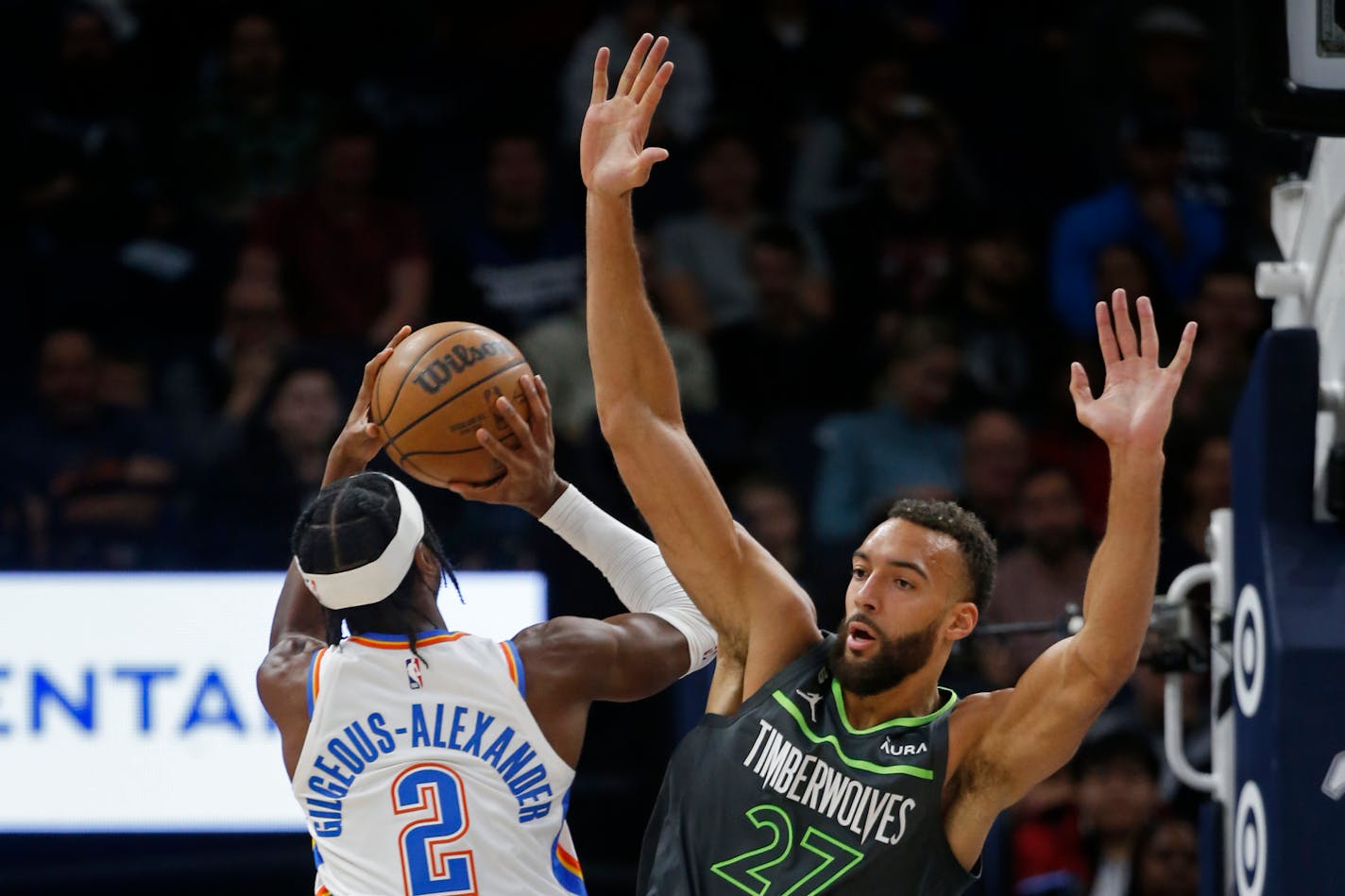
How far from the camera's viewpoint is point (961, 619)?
384 centimetres

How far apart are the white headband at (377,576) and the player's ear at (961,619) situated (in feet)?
3.60

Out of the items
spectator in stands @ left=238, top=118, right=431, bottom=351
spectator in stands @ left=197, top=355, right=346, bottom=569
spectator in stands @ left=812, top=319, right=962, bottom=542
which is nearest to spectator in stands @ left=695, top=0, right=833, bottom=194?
spectator in stands @ left=812, top=319, right=962, bottom=542

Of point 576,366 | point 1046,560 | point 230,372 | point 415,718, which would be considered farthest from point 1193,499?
point 415,718

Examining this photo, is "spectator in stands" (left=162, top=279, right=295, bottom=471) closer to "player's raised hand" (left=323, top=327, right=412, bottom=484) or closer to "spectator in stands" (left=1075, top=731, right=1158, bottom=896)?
"spectator in stands" (left=1075, top=731, right=1158, bottom=896)

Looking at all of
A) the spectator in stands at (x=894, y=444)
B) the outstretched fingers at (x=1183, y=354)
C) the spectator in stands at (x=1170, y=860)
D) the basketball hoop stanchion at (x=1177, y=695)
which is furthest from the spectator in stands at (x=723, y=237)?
the outstretched fingers at (x=1183, y=354)

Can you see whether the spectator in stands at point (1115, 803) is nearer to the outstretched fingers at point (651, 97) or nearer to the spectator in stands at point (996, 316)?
the spectator in stands at point (996, 316)

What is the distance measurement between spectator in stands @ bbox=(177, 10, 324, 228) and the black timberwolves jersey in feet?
20.7

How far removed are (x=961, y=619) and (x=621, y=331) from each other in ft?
2.97

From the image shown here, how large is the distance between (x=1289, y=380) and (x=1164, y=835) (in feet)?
9.97

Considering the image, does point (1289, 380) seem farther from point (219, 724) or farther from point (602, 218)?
point (219, 724)

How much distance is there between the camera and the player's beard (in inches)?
149

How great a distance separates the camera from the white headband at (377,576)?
12.4 feet

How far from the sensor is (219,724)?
6973 millimetres

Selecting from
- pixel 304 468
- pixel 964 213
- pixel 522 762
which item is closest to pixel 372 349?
pixel 304 468
